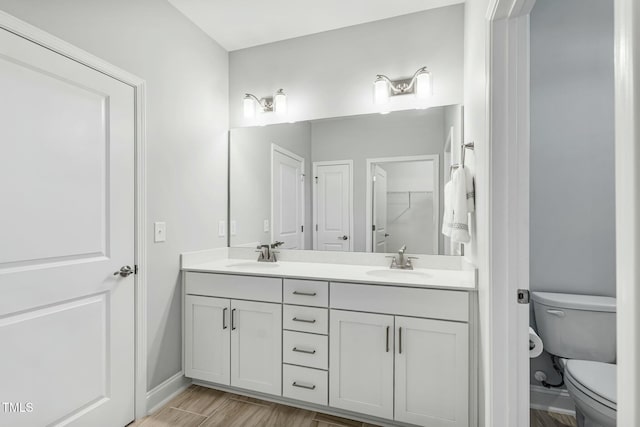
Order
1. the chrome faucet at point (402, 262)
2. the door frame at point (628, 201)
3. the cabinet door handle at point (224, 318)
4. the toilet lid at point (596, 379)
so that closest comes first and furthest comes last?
the door frame at point (628, 201)
the toilet lid at point (596, 379)
the cabinet door handle at point (224, 318)
the chrome faucet at point (402, 262)

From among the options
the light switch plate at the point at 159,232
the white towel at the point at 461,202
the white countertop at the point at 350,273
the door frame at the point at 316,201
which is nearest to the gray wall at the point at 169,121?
the light switch plate at the point at 159,232

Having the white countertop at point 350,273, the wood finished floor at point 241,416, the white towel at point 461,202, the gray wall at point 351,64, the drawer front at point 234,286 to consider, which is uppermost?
the gray wall at point 351,64

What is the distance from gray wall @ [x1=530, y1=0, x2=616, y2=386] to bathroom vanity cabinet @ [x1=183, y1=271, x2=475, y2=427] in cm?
76

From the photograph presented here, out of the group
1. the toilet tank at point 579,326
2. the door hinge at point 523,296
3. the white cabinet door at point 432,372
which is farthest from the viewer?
the toilet tank at point 579,326

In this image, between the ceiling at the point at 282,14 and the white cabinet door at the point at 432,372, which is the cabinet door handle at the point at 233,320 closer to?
the white cabinet door at the point at 432,372

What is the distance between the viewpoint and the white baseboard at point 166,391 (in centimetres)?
190

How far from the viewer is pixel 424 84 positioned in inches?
83.1

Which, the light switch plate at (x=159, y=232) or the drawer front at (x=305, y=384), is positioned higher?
the light switch plate at (x=159, y=232)

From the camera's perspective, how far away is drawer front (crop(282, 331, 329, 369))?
181 cm

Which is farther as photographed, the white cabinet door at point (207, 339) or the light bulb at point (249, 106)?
the light bulb at point (249, 106)

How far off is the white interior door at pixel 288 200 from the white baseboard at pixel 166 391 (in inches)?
43.8

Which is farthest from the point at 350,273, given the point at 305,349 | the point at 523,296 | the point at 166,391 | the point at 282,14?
the point at 282,14

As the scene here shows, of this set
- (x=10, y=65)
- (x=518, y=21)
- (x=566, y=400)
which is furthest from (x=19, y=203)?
(x=566, y=400)

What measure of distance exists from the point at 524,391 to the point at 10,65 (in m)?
2.33
